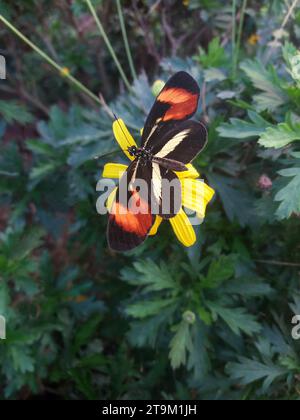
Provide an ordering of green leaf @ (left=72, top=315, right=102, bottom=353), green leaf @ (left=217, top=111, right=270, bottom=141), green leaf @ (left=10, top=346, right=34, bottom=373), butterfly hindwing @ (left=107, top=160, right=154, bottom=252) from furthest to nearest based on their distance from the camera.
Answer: green leaf @ (left=72, top=315, right=102, bottom=353) → green leaf @ (left=10, top=346, right=34, bottom=373) → green leaf @ (left=217, top=111, right=270, bottom=141) → butterfly hindwing @ (left=107, top=160, right=154, bottom=252)

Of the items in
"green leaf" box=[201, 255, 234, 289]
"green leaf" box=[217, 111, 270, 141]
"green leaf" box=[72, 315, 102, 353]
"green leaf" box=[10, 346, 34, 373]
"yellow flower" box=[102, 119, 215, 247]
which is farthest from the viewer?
"green leaf" box=[72, 315, 102, 353]

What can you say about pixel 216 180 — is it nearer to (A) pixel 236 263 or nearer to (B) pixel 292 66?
(A) pixel 236 263

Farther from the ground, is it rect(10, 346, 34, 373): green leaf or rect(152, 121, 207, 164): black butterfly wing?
rect(152, 121, 207, 164): black butterfly wing

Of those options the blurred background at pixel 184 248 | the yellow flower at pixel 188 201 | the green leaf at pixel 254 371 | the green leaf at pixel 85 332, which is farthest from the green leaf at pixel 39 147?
the green leaf at pixel 254 371

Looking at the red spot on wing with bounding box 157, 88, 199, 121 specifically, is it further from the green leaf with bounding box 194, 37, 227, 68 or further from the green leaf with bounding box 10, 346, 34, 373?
the green leaf with bounding box 10, 346, 34, 373

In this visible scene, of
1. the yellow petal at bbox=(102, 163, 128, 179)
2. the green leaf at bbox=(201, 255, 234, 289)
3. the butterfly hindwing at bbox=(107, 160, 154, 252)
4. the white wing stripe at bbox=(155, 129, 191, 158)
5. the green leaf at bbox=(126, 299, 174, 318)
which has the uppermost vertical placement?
the white wing stripe at bbox=(155, 129, 191, 158)

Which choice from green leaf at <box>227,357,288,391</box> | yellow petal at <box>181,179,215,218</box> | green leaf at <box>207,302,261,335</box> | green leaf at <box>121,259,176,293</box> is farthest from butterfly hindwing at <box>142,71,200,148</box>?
green leaf at <box>227,357,288,391</box>

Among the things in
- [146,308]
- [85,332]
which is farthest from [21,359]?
[146,308]

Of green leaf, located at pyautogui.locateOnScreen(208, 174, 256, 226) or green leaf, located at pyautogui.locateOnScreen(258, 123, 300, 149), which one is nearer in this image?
green leaf, located at pyautogui.locateOnScreen(258, 123, 300, 149)

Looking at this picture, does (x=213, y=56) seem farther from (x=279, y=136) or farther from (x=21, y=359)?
(x=21, y=359)

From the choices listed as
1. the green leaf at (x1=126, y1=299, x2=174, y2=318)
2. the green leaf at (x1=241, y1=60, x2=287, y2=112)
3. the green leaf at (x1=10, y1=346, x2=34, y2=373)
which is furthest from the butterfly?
the green leaf at (x1=10, y1=346, x2=34, y2=373)
